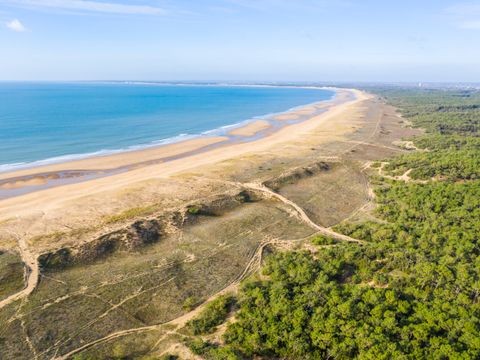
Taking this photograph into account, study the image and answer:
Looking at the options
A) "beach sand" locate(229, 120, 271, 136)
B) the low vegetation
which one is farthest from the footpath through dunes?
"beach sand" locate(229, 120, 271, 136)

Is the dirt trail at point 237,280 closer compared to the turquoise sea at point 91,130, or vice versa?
the dirt trail at point 237,280

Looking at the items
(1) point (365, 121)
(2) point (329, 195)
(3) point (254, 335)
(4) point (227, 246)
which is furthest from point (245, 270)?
(1) point (365, 121)

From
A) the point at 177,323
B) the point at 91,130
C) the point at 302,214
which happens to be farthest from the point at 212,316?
the point at 91,130

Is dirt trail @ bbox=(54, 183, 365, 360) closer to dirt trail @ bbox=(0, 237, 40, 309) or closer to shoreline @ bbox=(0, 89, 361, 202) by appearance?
dirt trail @ bbox=(0, 237, 40, 309)

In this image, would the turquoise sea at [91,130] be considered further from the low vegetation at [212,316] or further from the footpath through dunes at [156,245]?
the low vegetation at [212,316]

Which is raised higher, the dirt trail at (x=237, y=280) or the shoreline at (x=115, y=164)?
the shoreline at (x=115, y=164)

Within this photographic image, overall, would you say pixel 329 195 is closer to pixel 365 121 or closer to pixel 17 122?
pixel 365 121

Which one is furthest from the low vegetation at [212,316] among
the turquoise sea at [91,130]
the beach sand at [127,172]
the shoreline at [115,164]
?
the turquoise sea at [91,130]
